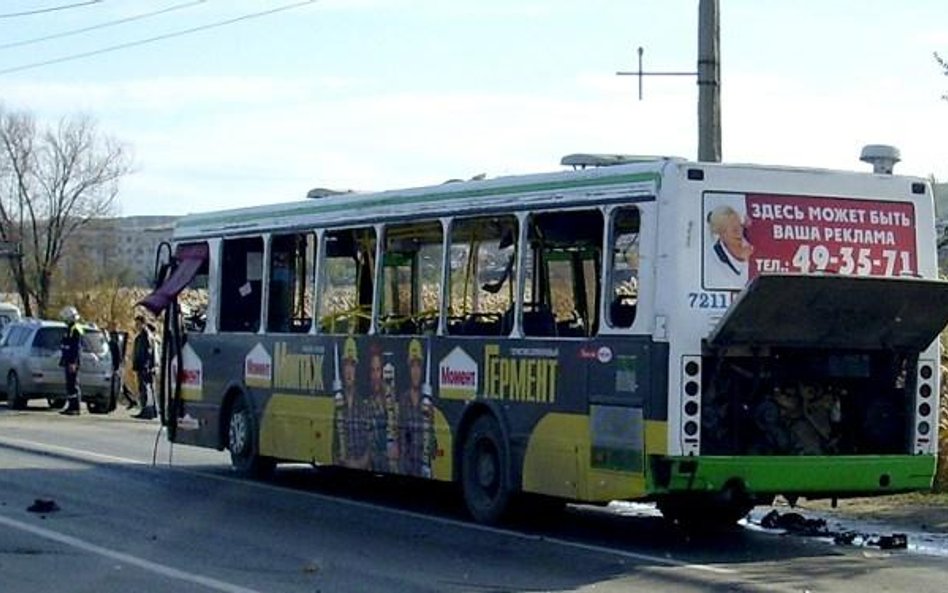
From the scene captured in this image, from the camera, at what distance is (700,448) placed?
1384 centimetres

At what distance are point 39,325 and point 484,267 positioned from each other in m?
21.5

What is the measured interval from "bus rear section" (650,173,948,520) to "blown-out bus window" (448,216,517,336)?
2298mm

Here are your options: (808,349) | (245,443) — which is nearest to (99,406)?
(245,443)

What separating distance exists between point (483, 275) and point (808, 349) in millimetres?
3131

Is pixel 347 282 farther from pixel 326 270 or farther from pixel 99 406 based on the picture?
pixel 99 406

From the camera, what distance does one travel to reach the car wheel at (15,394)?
1403 inches

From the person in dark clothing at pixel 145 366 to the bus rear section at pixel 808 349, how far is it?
19690 millimetres

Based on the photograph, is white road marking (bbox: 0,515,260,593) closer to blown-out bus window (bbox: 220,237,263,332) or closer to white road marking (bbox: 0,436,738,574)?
white road marking (bbox: 0,436,738,574)

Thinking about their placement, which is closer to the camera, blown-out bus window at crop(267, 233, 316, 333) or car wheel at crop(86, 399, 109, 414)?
blown-out bus window at crop(267, 233, 316, 333)

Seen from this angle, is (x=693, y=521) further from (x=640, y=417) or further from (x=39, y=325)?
(x=39, y=325)

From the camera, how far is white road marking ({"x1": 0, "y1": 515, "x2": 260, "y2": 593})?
12383 mm

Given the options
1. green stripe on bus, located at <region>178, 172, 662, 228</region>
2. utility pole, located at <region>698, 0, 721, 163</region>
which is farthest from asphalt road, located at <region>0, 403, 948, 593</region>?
utility pole, located at <region>698, 0, 721, 163</region>

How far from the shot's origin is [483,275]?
53.4 feet

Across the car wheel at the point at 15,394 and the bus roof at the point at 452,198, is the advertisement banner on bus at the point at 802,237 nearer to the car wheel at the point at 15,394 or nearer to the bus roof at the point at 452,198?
the bus roof at the point at 452,198
